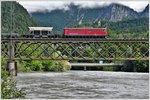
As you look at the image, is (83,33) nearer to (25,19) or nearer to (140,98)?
(140,98)

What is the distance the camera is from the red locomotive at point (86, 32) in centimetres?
7806

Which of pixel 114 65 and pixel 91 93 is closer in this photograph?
pixel 91 93

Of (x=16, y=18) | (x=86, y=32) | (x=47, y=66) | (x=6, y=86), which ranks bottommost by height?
(x=47, y=66)

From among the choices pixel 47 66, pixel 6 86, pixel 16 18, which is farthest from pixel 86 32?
pixel 16 18

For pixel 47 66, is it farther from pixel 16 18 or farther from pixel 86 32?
pixel 16 18

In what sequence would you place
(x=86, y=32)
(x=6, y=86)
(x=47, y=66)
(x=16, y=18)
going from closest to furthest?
(x=6, y=86) < (x=86, y=32) < (x=47, y=66) < (x=16, y=18)

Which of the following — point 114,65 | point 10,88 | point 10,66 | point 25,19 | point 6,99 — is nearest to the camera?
point 6,99

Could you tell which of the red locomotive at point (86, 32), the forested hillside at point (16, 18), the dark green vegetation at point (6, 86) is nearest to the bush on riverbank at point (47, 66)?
the red locomotive at point (86, 32)

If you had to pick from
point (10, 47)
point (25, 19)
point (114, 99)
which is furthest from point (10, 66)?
point (25, 19)

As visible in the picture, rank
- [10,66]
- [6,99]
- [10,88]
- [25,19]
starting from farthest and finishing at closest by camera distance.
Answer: [25,19] → [10,66] → [10,88] → [6,99]

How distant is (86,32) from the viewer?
79062mm

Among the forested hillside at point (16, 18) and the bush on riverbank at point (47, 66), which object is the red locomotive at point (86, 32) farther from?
the forested hillside at point (16, 18)

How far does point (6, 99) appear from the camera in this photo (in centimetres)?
1588

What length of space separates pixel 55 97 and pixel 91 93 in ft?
15.6
